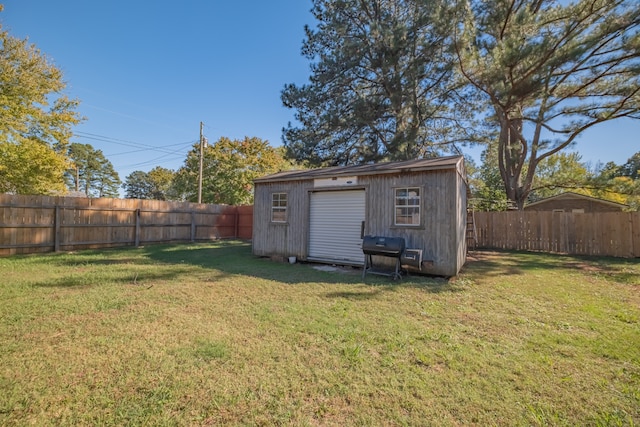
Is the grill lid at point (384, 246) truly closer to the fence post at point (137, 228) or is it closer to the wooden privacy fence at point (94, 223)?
the fence post at point (137, 228)

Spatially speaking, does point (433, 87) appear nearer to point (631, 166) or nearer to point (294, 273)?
point (294, 273)

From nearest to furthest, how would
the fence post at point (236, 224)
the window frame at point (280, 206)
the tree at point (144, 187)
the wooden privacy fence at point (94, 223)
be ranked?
the wooden privacy fence at point (94, 223) → the window frame at point (280, 206) → the fence post at point (236, 224) → the tree at point (144, 187)

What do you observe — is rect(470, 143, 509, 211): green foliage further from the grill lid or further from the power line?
the power line

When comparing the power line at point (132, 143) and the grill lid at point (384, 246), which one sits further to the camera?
the power line at point (132, 143)

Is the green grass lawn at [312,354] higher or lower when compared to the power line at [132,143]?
lower

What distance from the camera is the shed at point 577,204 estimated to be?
1950cm

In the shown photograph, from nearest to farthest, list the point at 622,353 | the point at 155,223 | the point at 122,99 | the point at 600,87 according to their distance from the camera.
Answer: the point at 622,353, the point at 600,87, the point at 155,223, the point at 122,99

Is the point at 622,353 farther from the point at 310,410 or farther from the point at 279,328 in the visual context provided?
the point at 279,328

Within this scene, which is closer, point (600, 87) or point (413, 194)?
point (413, 194)

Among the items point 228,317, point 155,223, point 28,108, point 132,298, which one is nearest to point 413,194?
point 228,317

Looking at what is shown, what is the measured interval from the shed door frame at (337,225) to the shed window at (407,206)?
37.4 inches

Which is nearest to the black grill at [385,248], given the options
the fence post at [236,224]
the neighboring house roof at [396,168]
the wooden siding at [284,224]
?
the neighboring house roof at [396,168]

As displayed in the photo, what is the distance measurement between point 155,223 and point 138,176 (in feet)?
181

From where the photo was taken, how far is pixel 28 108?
43.2 feet
